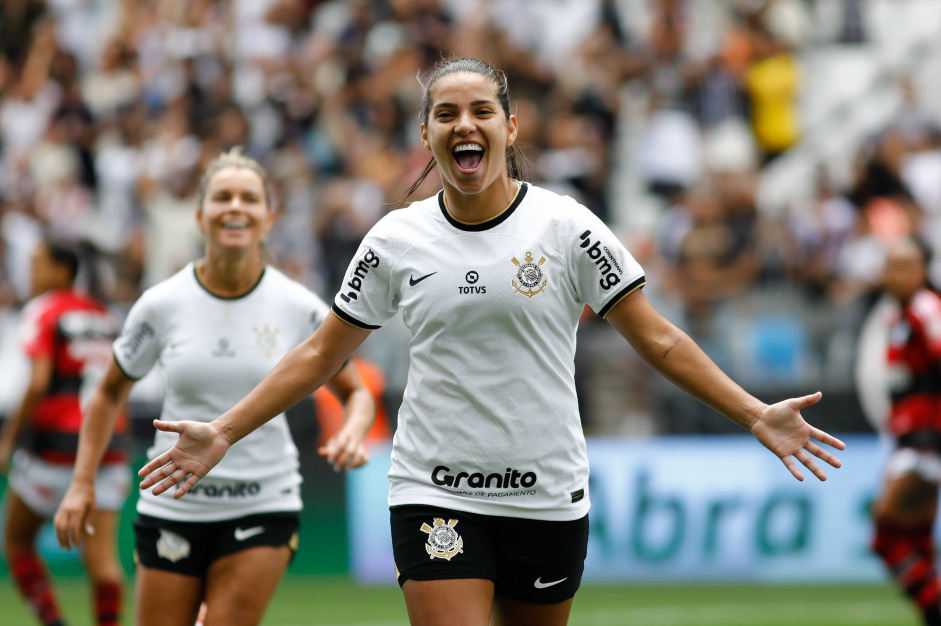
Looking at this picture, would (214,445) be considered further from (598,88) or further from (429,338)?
(598,88)

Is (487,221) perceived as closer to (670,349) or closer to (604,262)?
(604,262)

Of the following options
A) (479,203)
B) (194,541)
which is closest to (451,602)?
(479,203)

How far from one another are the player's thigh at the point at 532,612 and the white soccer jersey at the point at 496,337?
34cm

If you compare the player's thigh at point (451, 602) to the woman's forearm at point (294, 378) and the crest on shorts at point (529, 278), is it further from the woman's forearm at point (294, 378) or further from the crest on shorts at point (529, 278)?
the crest on shorts at point (529, 278)

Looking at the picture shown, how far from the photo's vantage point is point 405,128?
16.5 m

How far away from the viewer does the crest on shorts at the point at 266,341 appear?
20.0ft

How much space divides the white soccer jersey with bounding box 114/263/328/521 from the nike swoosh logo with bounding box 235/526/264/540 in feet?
0.25

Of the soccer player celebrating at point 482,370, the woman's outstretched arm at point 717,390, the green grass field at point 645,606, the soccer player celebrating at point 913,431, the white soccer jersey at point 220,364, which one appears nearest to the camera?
the woman's outstretched arm at point 717,390

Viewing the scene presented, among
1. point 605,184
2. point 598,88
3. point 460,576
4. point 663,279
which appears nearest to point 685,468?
point 663,279

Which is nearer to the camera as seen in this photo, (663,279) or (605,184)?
(663,279)

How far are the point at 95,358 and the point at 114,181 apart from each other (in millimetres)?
8453

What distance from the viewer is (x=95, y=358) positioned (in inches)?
368

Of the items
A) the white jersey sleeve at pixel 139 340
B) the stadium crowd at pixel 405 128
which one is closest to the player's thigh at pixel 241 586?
the white jersey sleeve at pixel 139 340

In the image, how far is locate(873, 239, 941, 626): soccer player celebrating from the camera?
8820mm
